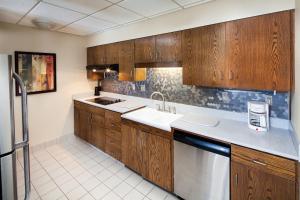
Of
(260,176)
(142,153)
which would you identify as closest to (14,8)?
(142,153)

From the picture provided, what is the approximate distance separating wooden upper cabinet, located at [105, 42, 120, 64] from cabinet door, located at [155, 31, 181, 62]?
0.92 meters

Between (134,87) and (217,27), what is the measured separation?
1.81 metres

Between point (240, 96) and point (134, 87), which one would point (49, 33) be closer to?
point (134, 87)

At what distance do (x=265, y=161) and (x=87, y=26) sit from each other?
123 inches

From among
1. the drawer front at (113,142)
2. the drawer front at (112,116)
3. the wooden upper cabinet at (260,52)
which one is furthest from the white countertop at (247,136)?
the drawer front at (113,142)

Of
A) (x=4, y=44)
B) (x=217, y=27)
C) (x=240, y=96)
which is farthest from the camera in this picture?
(x=4, y=44)

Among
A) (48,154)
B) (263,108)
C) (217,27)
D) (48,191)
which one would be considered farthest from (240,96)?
(48,154)

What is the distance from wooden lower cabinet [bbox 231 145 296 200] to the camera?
1.27 m

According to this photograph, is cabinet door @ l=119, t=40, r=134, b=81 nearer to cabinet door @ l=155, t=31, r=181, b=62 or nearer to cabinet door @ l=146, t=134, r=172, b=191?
cabinet door @ l=155, t=31, r=181, b=62

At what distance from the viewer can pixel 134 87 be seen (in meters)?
3.21

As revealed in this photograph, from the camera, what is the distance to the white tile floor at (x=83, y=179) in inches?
82.0

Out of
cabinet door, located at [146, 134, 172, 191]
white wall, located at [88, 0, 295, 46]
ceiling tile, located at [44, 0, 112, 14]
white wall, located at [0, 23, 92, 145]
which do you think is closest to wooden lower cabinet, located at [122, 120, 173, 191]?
cabinet door, located at [146, 134, 172, 191]

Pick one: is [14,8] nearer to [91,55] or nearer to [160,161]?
[91,55]

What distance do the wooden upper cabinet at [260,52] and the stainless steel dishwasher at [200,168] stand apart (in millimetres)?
685
